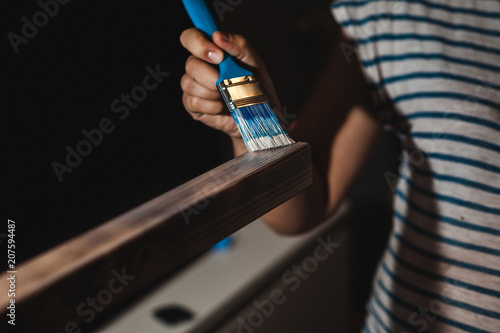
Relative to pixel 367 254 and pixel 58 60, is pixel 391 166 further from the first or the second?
pixel 58 60

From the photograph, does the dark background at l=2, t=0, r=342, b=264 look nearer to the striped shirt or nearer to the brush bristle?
the brush bristle

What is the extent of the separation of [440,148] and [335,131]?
0.46ft

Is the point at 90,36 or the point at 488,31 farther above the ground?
the point at 90,36

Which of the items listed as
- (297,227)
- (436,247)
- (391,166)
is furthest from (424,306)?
(391,166)

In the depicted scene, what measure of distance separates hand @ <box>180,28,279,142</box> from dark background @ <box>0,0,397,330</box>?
0.28ft

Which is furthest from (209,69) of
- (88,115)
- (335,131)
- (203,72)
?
(335,131)

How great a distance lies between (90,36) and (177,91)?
5.0 inches

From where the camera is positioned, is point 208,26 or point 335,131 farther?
point 335,131

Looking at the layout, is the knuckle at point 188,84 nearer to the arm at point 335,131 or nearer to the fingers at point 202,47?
the fingers at point 202,47

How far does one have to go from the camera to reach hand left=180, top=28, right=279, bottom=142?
316 millimetres

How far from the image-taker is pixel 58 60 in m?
0.32

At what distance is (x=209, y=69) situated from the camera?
32 cm

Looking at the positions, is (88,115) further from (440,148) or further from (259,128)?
(440,148)

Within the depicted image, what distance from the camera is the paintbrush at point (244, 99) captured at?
297 mm
